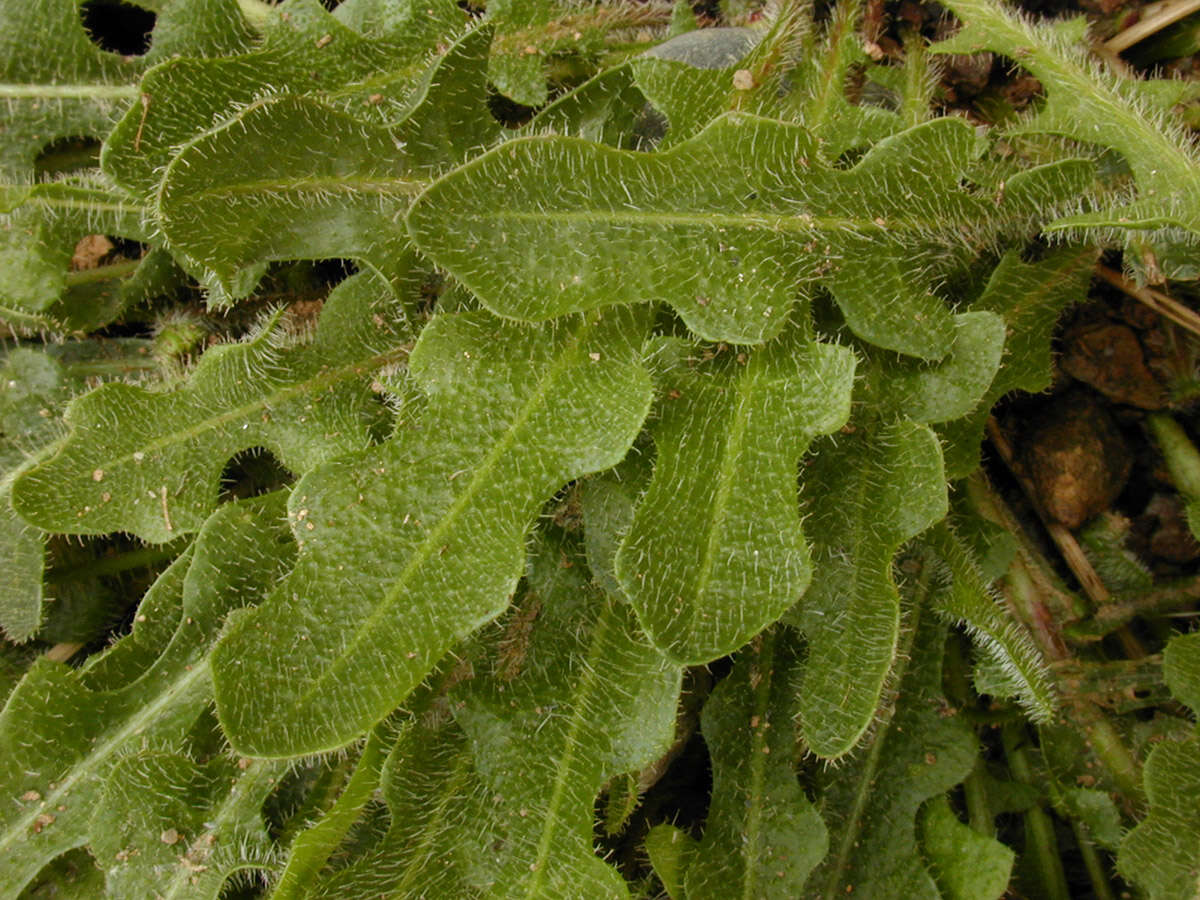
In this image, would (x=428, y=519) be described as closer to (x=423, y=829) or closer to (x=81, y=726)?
(x=423, y=829)

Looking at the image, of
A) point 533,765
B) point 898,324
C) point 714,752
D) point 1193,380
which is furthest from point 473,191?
point 1193,380

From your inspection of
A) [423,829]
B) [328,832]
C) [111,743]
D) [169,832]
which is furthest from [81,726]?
[423,829]

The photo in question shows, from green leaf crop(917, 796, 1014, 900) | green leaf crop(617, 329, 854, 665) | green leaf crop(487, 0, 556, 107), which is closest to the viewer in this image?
green leaf crop(617, 329, 854, 665)

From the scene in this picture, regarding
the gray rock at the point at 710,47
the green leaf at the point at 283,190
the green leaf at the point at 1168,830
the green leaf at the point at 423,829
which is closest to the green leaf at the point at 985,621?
the green leaf at the point at 1168,830

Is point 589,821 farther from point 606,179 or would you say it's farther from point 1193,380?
point 1193,380

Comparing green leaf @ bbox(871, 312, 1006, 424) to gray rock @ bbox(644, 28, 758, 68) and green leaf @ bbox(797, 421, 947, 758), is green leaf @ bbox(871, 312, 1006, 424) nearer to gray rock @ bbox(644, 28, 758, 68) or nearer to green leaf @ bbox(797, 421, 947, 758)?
green leaf @ bbox(797, 421, 947, 758)

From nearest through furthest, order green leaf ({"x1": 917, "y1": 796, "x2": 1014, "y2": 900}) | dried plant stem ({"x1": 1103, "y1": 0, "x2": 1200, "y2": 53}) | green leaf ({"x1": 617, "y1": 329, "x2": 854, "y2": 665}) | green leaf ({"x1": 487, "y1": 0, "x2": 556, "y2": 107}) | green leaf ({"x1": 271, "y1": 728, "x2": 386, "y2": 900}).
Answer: green leaf ({"x1": 617, "y1": 329, "x2": 854, "y2": 665})
green leaf ({"x1": 271, "y1": 728, "x2": 386, "y2": 900})
green leaf ({"x1": 917, "y1": 796, "x2": 1014, "y2": 900})
green leaf ({"x1": 487, "y1": 0, "x2": 556, "y2": 107})
dried plant stem ({"x1": 1103, "y1": 0, "x2": 1200, "y2": 53})

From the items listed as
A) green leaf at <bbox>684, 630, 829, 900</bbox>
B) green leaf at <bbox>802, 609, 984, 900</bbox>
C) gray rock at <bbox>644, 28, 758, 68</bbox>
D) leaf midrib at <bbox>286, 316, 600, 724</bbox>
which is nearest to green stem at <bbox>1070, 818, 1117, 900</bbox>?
green leaf at <bbox>802, 609, 984, 900</bbox>
